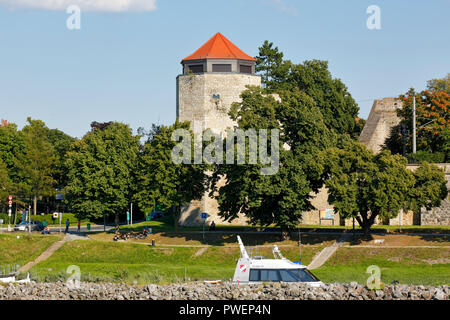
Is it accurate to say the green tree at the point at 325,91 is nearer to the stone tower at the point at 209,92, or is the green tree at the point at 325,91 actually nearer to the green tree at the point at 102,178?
the stone tower at the point at 209,92

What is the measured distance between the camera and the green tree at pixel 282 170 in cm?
5928

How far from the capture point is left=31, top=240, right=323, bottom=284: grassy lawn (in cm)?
5401

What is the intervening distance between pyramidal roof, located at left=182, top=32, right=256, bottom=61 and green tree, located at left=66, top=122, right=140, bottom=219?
1370 cm

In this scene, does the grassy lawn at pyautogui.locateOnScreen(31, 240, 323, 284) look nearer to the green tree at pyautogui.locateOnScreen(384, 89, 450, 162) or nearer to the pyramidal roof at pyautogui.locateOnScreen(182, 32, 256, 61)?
the green tree at pyautogui.locateOnScreen(384, 89, 450, 162)

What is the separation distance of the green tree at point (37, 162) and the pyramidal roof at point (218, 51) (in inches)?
934

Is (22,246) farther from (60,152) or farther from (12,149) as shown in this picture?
(60,152)

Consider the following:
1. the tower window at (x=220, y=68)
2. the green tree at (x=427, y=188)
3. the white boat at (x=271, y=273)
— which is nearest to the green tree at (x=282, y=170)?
→ the green tree at (x=427, y=188)

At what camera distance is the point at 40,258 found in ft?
205

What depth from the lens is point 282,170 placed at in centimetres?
5981

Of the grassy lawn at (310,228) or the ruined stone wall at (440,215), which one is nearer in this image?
the grassy lawn at (310,228)
